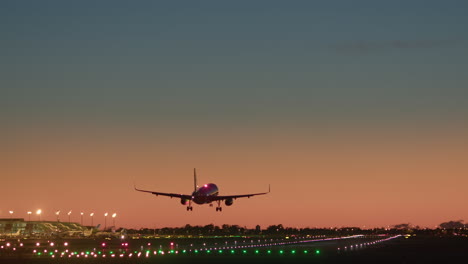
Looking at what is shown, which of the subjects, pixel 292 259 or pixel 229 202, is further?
pixel 229 202

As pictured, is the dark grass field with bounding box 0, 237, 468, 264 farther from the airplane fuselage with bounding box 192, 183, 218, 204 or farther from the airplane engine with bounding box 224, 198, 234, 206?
the airplane fuselage with bounding box 192, 183, 218, 204

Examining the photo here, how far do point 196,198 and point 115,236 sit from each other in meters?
63.9

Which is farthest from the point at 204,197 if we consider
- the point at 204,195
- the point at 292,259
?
the point at 292,259

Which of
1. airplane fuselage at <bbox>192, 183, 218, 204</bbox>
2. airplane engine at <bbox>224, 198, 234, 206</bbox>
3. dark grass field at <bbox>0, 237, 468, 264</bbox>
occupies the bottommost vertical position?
dark grass field at <bbox>0, 237, 468, 264</bbox>

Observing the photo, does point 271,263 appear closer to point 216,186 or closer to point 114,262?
point 114,262

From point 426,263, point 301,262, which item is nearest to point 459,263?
point 426,263

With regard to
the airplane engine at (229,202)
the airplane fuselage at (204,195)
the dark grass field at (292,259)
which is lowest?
the dark grass field at (292,259)

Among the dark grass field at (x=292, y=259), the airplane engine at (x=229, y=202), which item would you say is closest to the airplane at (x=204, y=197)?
the airplane engine at (x=229, y=202)

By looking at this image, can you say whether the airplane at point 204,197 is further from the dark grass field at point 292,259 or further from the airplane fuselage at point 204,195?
the dark grass field at point 292,259

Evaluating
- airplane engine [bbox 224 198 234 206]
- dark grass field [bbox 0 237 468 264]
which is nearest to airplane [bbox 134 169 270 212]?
airplane engine [bbox 224 198 234 206]

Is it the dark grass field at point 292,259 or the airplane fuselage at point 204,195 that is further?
the airplane fuselage at point 204,195

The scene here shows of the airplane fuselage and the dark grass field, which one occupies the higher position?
the airplane fuselage

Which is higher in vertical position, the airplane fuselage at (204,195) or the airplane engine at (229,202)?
the airplane fuselage at (204,195)

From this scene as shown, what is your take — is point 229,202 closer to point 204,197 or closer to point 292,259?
point 204,197
